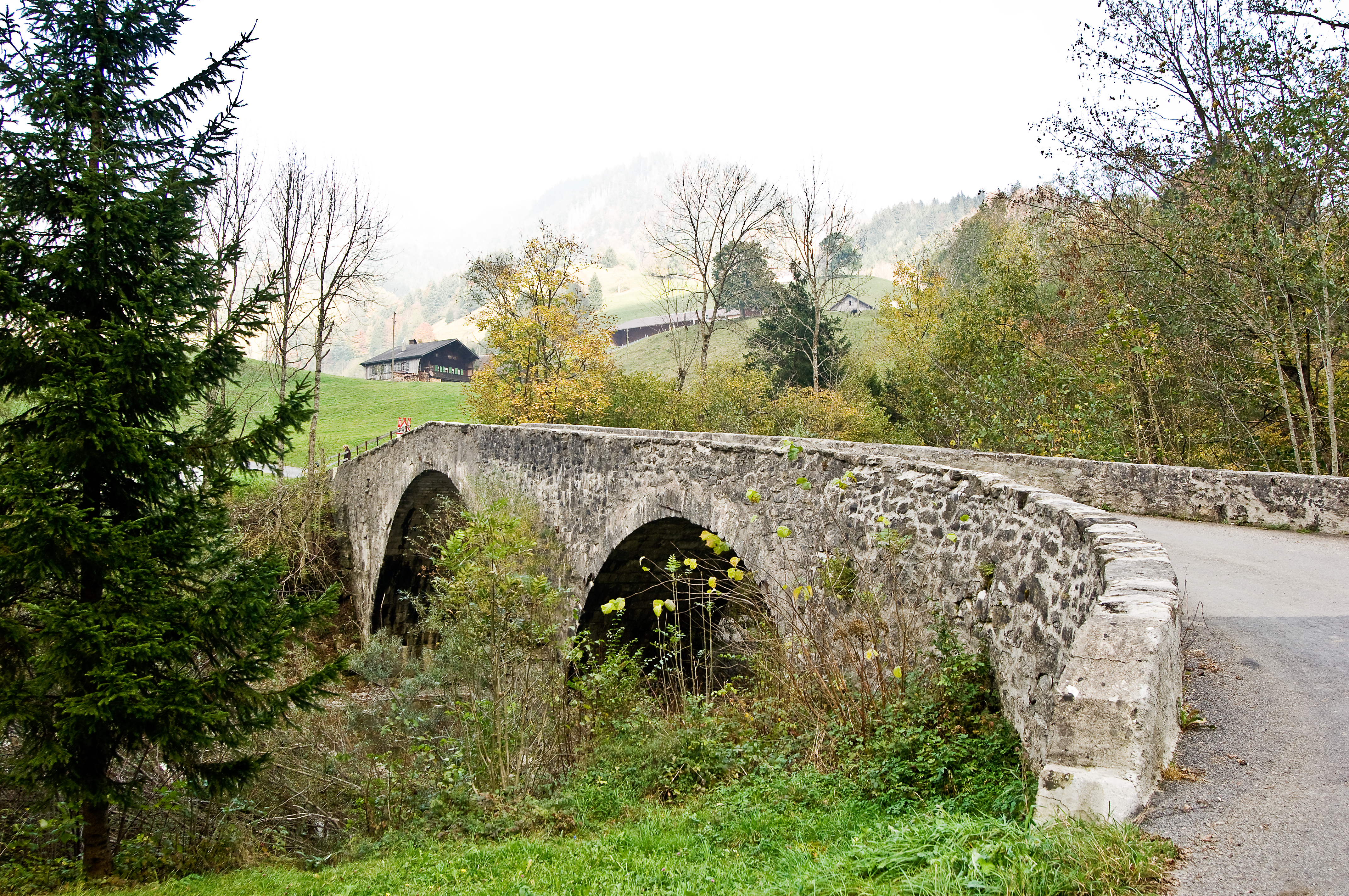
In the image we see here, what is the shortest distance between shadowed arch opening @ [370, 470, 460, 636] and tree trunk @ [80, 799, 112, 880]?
1192 centimetres

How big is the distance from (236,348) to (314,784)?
4.70 meters

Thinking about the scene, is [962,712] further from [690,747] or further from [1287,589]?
[1287,589]

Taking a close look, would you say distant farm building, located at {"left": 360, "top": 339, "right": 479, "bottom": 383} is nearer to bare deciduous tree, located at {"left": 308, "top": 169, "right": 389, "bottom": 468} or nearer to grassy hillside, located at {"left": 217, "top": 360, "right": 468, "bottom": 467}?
grassy hillside, located at {"left": 217, "top": 360, "right": 468, "bottom": 467}

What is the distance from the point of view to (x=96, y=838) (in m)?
6.22

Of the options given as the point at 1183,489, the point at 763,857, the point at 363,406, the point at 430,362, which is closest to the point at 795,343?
the point at 1183,489

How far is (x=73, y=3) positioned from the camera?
6.78m

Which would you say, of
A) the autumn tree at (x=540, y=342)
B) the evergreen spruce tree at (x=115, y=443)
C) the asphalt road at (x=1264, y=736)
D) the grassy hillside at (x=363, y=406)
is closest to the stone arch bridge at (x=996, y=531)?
the asphalt road at (x=1264, y=736)

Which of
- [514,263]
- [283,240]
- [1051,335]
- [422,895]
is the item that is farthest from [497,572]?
[514,263]

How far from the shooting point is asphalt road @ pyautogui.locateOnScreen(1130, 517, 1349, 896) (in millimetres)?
2514

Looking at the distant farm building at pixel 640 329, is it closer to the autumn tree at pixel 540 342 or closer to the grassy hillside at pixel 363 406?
the grassy hillside at pixel 363 406

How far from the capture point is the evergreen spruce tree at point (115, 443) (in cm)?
585

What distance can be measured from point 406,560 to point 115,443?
593 inches

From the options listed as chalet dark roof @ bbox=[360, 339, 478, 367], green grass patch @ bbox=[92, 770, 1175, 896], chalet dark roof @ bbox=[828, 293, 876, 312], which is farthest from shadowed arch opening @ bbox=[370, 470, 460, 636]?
chalet dark roof @ bbox=[828, 293, 876, 312]

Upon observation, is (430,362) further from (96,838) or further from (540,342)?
(96,838)
